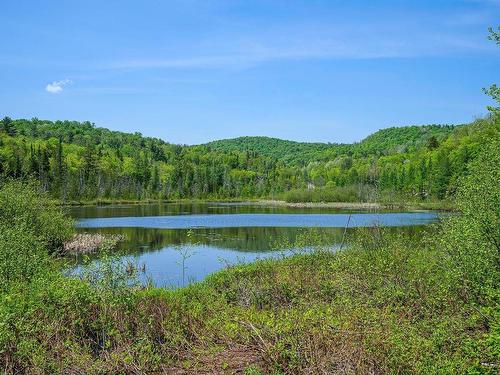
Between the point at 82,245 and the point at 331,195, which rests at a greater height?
the point at 331,195

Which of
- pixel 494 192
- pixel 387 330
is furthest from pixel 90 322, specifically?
pixel 494 192

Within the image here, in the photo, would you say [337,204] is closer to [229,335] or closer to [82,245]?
[82,245]

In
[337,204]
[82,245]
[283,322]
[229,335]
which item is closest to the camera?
[283,322]

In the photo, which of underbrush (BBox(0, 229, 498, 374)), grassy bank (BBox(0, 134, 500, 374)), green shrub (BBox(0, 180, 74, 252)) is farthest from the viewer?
green shrub (BBox(0, 180, 74, 252))

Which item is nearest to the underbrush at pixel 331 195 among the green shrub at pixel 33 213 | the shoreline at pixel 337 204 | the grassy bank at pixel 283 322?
the shoreline at pixel 337 204

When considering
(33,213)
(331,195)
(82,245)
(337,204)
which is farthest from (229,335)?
(331,195)

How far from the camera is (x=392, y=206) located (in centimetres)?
11250

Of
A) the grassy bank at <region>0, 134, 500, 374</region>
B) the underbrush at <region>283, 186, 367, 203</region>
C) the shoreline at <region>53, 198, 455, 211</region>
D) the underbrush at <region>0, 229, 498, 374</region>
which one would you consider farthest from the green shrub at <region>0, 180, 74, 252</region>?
the underbrush at <region>283, 186, 367, 203</region>

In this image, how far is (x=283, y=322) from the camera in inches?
348

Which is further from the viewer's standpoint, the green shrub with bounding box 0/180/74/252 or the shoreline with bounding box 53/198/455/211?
the shoreline with bounding box 53/198/455/211

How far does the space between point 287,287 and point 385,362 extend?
32.6ft

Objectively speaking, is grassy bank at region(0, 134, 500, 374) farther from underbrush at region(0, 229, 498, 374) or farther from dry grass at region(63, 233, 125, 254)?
dry grass at region(63, 233, 125, 254)

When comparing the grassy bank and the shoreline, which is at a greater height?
the grassy bank

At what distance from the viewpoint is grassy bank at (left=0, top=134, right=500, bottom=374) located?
7910 millimetres
